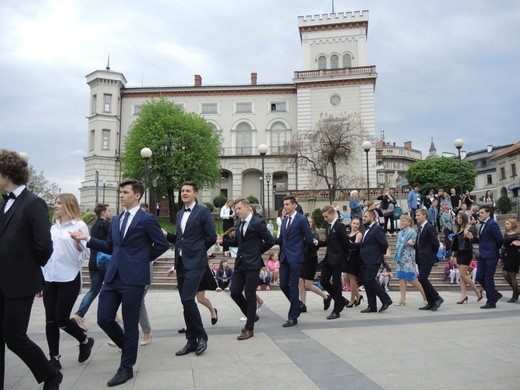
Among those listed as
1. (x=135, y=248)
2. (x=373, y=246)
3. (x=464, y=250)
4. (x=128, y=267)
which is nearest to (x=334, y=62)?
(x=464, y=250)

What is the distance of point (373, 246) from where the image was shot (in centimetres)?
912

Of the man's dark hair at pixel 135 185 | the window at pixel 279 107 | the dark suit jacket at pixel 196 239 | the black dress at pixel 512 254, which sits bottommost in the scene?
the black dress at pixel 512 254

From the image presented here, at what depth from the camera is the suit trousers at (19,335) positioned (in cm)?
383

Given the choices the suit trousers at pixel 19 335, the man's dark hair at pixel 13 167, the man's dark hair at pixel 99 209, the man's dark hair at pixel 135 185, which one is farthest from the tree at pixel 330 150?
the suit trousers at pixel 19 335

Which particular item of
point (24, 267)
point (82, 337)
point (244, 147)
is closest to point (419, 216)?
point (82, 337)

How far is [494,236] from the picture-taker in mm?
9320

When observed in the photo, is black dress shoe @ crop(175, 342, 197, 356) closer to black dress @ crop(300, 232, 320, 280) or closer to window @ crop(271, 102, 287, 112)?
black dress @ crop(300, 232, 320, 280)

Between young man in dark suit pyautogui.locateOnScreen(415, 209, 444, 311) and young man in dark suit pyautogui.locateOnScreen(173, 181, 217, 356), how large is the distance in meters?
5.45

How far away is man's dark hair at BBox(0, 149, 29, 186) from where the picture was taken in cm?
402

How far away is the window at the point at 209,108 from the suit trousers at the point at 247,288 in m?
45.9

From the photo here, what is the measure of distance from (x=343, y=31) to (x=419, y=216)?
1696 inches

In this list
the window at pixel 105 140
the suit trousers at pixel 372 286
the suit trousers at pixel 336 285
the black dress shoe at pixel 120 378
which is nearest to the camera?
the black dress shoe at pixel 120 378

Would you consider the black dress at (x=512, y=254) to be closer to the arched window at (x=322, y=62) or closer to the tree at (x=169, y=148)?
the tree at (x=169, y=148)

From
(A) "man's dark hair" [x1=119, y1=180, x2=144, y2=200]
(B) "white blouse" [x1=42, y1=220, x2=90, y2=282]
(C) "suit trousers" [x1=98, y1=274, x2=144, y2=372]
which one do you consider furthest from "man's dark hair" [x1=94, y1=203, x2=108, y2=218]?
(C) "suit trousers" [x1=98, y1=274, x2=144, y2=372]
